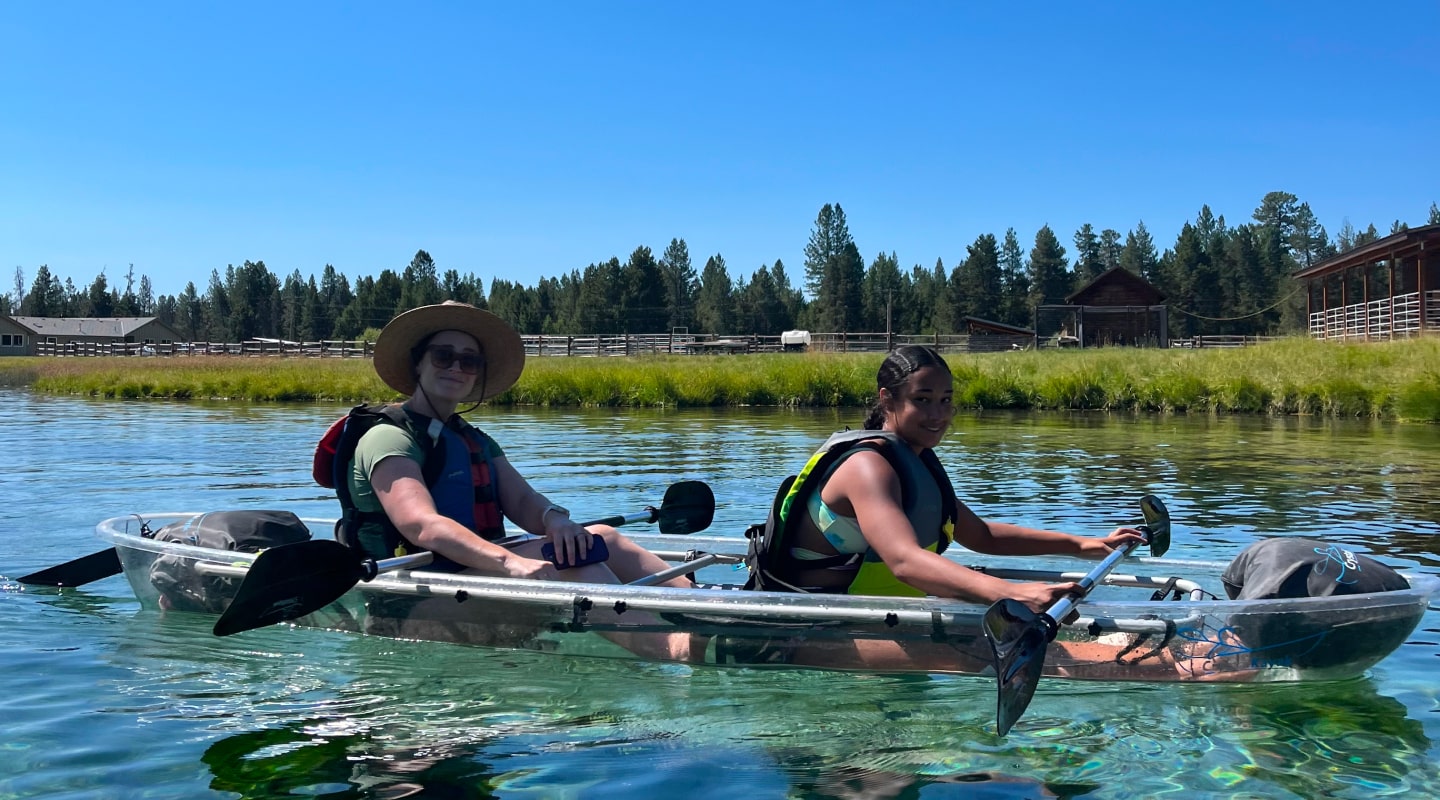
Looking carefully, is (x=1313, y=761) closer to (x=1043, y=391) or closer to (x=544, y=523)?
(x=544, y=523)

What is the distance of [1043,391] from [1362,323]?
51.5ft

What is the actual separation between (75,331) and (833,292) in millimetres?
69871

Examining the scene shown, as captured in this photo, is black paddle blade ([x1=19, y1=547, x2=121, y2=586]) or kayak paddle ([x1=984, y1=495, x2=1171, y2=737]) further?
black paddle blade ([x1=19, y1=547, x2=121, y2=586])

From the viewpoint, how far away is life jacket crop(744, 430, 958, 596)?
455 centimetres

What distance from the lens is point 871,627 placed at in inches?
178

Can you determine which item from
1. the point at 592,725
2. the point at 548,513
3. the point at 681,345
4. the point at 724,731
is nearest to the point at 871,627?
the point at 724,731

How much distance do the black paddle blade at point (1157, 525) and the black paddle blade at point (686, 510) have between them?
7.51 feet

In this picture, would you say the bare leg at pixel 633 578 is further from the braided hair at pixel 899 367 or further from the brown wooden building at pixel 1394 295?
the brown wooden building at pixel 1394 295

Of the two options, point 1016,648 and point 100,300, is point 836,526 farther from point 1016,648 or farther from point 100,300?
point 100,300

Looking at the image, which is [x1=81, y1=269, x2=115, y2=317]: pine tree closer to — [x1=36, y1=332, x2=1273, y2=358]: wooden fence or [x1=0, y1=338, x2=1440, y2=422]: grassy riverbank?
[x1=36, y1=332, x2=1273, y2=358]: wooden fence

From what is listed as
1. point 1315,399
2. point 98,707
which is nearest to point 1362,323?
point 1315,399

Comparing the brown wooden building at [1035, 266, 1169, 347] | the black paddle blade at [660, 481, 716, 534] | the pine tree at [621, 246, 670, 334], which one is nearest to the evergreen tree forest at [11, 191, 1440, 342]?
the pine tree at [621, 246, 670, 334]

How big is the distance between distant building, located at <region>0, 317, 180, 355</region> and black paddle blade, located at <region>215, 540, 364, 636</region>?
315 ft

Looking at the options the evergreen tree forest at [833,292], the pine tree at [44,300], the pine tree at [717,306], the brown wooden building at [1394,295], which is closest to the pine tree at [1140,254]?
the evergreen tree forest at [833,292]
